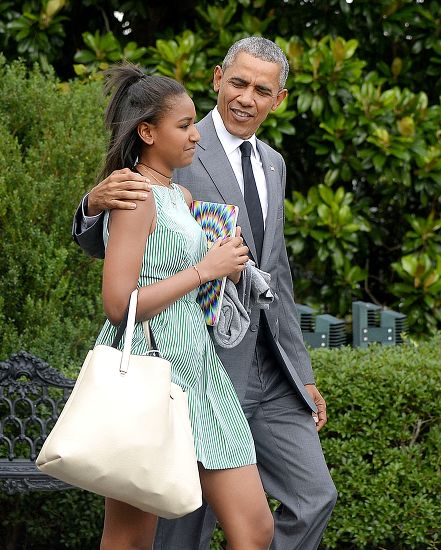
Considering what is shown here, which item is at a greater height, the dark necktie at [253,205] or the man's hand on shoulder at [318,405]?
the dark necktie at [253,205]

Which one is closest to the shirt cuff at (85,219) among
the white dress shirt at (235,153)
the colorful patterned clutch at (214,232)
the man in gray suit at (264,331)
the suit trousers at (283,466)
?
the colorful patterned clutch at (214,232)

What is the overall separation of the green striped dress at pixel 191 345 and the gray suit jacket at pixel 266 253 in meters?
0.27

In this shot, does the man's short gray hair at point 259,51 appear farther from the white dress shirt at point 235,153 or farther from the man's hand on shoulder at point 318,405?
the man's hand on shoulder at point 318,405

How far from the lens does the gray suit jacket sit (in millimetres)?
3541

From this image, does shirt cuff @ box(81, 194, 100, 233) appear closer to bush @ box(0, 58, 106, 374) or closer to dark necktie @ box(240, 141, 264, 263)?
dark necktie @ box(240, 141, 264, 263)

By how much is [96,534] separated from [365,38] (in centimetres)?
379

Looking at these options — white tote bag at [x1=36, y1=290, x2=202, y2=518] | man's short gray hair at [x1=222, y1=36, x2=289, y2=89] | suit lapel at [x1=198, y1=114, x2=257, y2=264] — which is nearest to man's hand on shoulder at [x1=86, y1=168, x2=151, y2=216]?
white tote bag at [x1=36, y1=290, x2=202, y2=518]

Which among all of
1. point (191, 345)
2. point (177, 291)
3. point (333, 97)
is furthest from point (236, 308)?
point (333, 97)

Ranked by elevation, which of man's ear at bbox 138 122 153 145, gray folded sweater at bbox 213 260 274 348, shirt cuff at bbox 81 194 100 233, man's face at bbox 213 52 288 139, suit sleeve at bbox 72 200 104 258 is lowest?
gray folded sweater at bbox 213 260 274 348

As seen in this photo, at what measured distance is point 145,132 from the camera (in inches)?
125

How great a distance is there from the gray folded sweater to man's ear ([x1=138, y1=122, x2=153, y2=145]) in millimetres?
438

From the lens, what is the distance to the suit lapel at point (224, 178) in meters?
3.55

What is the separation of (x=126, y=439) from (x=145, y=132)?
34.2 inches

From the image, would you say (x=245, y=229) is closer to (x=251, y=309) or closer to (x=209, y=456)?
(x=251, y=309)
